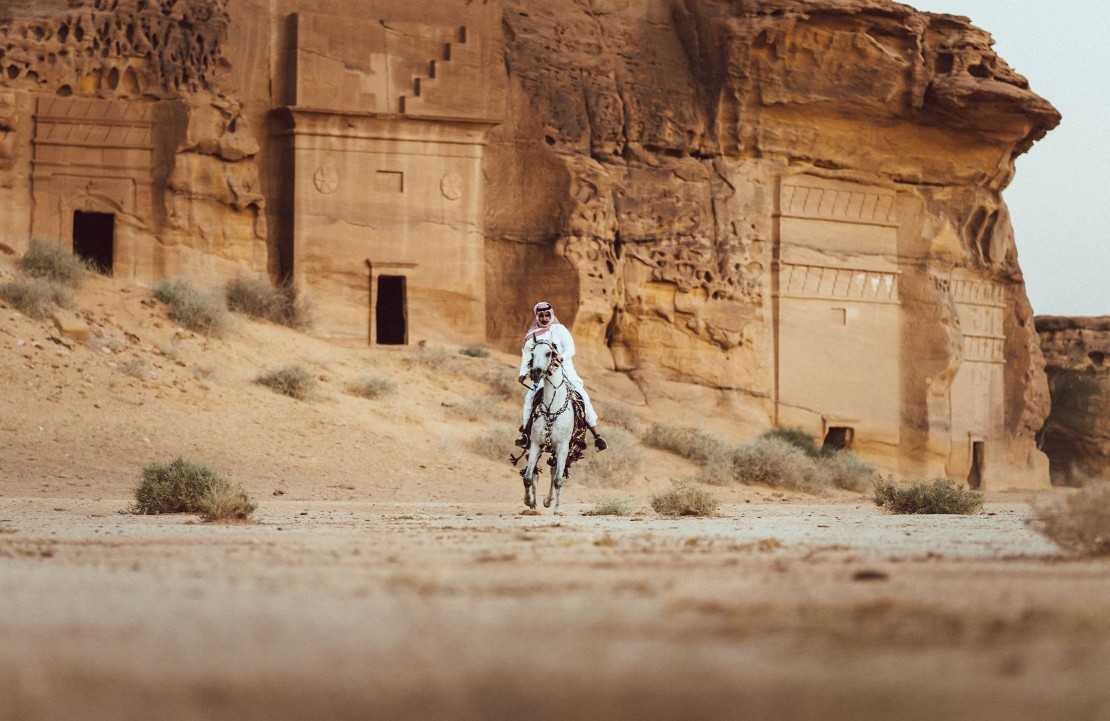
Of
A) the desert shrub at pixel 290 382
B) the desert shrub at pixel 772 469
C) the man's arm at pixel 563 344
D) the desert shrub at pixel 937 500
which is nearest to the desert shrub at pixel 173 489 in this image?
the man's arm at pixel 563 344

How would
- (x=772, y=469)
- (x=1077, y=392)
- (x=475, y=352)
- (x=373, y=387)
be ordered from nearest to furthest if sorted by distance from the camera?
(x=373, y=387) < (x=772, y=469) < (x=475, y=352) < (x=1077, y=392)

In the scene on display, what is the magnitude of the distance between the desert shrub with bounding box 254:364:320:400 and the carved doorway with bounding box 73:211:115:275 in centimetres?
577

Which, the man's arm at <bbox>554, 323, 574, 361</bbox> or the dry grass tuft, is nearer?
the dry grass tuft

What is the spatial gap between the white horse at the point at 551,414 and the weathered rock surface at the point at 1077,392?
3016 centimetres

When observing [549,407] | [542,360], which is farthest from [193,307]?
[542,360]

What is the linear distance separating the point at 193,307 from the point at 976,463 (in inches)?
761

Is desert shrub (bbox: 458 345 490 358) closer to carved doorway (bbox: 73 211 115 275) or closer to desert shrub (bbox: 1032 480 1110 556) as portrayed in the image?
carved doorway (bbox: 73 211 115 275)

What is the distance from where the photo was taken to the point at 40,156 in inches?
1045

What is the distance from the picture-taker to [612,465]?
22.8 m

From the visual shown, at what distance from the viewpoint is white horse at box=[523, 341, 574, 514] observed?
14359 millimetres

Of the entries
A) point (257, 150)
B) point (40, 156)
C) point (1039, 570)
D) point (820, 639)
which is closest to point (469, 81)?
point (257, 150)

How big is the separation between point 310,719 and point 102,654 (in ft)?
2.85

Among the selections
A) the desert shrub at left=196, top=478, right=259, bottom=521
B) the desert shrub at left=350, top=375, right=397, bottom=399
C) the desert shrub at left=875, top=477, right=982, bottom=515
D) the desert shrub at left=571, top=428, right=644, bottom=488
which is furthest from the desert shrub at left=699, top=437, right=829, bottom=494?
the desert shrub at left=196, top=478, right=259, bottom=521

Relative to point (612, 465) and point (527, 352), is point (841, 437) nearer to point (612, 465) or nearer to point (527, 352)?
point (612, 465)
